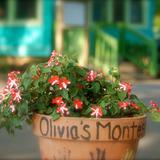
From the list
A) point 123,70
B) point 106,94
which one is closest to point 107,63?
point 123,70

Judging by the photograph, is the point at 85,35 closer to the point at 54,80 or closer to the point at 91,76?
the point at 91,76

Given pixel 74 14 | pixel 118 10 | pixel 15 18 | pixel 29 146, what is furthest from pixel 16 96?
pixel 118 10

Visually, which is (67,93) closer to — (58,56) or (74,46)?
(58,56)

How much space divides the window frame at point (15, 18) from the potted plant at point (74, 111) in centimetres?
1682

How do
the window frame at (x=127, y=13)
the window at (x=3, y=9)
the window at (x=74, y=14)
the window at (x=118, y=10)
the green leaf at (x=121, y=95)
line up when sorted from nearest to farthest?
the green leaf at (x=121, y=95) < the window at (x=74, y=14) < the window at (x=3, y=9) < the window frame at (x=127, y=13) < the window at (x=118, y=10)

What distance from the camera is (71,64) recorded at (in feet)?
16.0

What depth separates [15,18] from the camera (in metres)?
21.9

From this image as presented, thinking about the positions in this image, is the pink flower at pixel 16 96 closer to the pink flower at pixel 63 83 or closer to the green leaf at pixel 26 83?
the green leaf at pixel 26 83

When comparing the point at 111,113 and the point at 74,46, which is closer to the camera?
the point at 111,113

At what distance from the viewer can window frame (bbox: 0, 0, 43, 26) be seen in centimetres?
2172

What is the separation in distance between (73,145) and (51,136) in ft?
0.53

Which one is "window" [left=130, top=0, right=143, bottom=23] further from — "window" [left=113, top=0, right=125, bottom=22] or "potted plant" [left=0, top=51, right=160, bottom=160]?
"potted plant" [left=0, top=51, right=160, bottom=160]

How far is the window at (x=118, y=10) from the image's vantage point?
23.1 meters

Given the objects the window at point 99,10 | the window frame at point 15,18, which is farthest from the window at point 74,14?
the window at point 99,10
